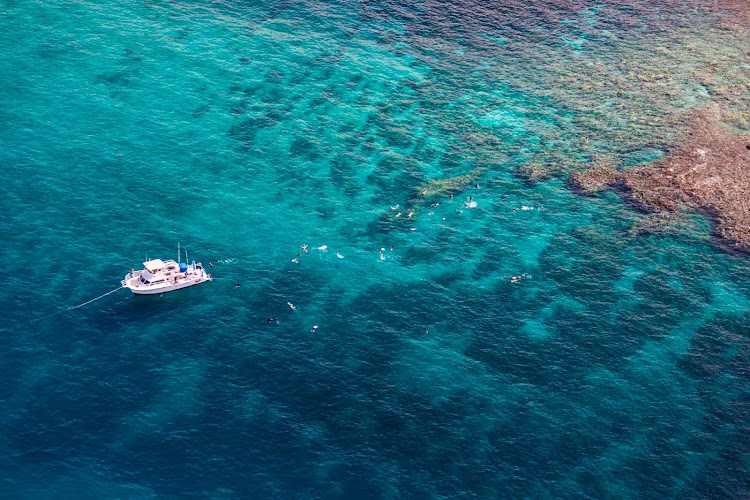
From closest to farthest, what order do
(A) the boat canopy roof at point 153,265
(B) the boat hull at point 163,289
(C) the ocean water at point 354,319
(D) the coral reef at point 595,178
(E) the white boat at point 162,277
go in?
(C) the ocean water at point 354,319, (B) the boat hull at point 163,289, (E) the white boat at point 162,277, (A) the boat canopy roof at point 153,265, (D) the coral reef at point 595,178

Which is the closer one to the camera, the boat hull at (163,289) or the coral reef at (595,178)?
the boat hull at (163,289)

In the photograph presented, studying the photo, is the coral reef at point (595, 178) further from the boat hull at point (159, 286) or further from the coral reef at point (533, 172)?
the boat hull at point (159, 286)

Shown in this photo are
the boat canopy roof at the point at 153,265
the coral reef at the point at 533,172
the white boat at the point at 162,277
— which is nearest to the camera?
the white boat at the point at 162,277

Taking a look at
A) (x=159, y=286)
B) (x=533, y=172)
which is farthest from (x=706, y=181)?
(x=159, y=286)

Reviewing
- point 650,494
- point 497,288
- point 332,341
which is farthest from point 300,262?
point 650,494

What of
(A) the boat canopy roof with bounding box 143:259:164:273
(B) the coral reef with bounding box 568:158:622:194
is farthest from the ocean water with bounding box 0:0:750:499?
(A) the boat canopy roof with bounding box 143:259:164:273

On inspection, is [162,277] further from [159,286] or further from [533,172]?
[533,172]

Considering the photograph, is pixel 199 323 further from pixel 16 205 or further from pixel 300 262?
pixel 16 205

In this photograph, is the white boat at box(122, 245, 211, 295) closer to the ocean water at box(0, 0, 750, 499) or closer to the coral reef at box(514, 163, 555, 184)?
the ocean water at box(0, 0, 750, 499)

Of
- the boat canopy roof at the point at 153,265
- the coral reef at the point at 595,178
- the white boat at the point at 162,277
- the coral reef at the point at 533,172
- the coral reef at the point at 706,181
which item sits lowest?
the white boat at the point at 162,277

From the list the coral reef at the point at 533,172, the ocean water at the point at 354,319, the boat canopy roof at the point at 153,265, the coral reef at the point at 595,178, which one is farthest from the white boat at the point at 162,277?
the coral reef at the point at 595,178
